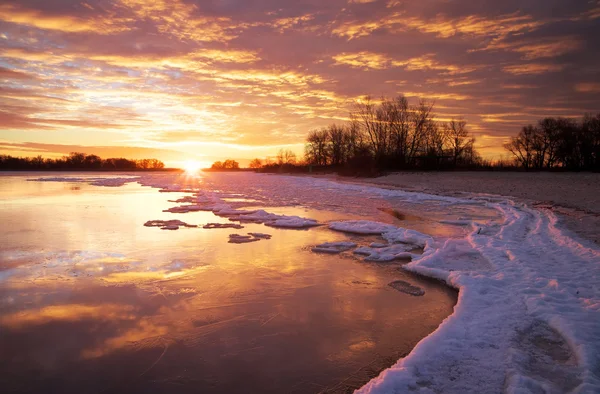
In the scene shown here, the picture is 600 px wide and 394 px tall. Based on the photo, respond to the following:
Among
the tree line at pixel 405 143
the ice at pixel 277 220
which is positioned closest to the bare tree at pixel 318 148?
the tree line at pixel 405 143

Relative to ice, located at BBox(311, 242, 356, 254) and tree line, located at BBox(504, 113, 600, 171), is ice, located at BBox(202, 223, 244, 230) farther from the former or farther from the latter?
tree line, located at BBox(504, 113, 600, 171)

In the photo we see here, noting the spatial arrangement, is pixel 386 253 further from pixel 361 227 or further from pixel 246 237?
pixel 246 237

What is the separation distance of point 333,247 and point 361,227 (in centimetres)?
230

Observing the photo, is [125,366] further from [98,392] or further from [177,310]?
[177,310]

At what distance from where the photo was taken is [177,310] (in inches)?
151

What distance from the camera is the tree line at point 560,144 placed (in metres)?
42.9

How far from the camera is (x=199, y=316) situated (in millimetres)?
3691

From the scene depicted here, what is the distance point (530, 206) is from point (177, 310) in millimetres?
13053

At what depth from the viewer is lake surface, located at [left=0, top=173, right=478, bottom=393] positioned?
8.71 ft

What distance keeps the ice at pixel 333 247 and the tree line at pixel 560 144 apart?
4336 centimetres

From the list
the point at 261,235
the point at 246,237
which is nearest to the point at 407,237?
the point at 261,235

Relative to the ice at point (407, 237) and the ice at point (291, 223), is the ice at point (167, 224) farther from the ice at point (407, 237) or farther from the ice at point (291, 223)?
the ice at point (407, 237)

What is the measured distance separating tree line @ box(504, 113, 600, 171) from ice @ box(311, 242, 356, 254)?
142 feet

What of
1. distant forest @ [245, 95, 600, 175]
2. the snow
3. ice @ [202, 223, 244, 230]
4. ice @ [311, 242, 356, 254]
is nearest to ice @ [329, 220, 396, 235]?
ice @ [311, 242, 356, 254]
